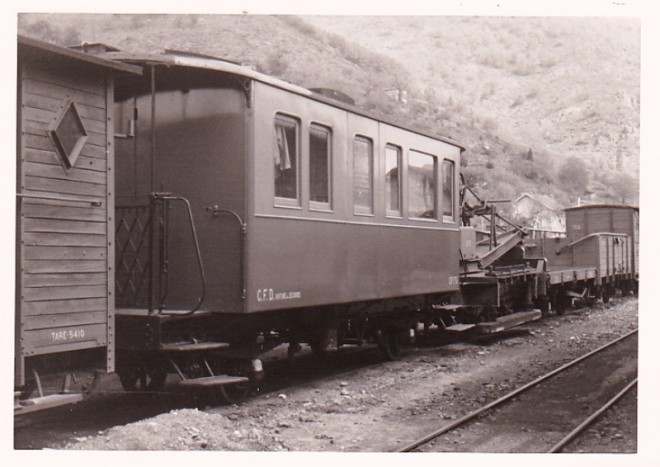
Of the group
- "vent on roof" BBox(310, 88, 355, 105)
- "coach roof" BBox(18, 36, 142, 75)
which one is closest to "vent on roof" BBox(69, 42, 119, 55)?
"coach roof" BBox(18, 36, 142, 75)

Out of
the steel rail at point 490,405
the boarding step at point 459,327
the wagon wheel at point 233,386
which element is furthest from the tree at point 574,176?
the wagon wheel at point 233,386

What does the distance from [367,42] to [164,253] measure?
13.5 ft

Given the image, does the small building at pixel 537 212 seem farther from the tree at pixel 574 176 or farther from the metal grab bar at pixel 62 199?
the metal grab bar at pixel 62 199

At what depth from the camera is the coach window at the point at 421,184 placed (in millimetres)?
10297

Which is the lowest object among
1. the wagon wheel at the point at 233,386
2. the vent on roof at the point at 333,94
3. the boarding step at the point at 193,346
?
the wagon wheel at the point at 233,386

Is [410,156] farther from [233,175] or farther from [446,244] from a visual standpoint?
[233,175]

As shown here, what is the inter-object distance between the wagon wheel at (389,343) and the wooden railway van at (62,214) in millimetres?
5148

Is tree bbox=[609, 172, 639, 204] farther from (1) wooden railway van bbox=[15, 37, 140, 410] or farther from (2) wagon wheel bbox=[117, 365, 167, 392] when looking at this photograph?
(1) wooden railway van bbox=[15, 37, 140, 410]

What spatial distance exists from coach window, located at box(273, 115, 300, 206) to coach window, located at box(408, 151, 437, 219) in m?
2.58

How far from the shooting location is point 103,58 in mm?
6215

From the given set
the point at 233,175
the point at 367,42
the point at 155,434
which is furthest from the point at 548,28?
the point at 155,434

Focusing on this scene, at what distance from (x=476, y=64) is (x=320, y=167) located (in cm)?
465

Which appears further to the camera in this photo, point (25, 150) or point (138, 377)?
point (138, 377)

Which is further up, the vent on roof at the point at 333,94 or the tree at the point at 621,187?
the vent on roof at the point at 333,94
